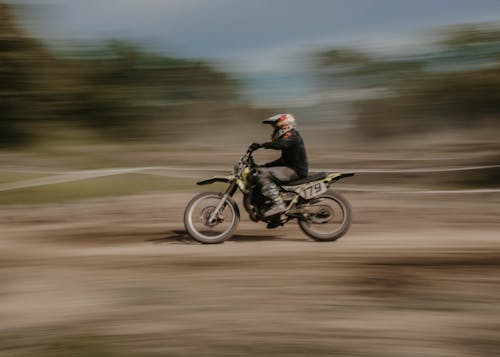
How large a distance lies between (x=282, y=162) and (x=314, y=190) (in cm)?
62

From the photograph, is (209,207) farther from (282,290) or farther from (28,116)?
(28,116)

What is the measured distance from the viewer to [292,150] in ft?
31.1

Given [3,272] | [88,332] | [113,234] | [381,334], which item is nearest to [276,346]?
[381,334]

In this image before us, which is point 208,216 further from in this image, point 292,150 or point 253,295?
point 253,295

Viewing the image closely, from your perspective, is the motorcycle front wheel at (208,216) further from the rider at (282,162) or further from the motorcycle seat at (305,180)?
the motorcycle seat at (305,180)

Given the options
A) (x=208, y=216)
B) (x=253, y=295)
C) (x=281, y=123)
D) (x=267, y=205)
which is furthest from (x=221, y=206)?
(x=253, y=295)

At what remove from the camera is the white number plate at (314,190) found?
952 centimetres

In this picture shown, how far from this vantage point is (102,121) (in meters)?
34.2

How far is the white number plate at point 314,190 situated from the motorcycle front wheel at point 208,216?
1.06 meters

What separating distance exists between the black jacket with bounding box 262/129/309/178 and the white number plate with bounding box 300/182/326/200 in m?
0.22

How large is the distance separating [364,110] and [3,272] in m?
25.7

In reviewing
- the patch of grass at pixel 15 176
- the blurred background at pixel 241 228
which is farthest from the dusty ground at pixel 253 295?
the patch of grass at pixel 15 176

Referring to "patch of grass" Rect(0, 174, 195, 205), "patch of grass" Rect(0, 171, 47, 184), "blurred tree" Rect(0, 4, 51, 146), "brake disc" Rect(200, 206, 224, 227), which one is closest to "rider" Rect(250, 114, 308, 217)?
"brake disc" Rect(200, 206, 224, 227)

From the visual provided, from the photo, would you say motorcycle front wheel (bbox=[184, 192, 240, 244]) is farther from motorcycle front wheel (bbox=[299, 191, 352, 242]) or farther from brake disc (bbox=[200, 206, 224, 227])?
motorcycle front wheel (bbox=[299, 191, 352, 242])
